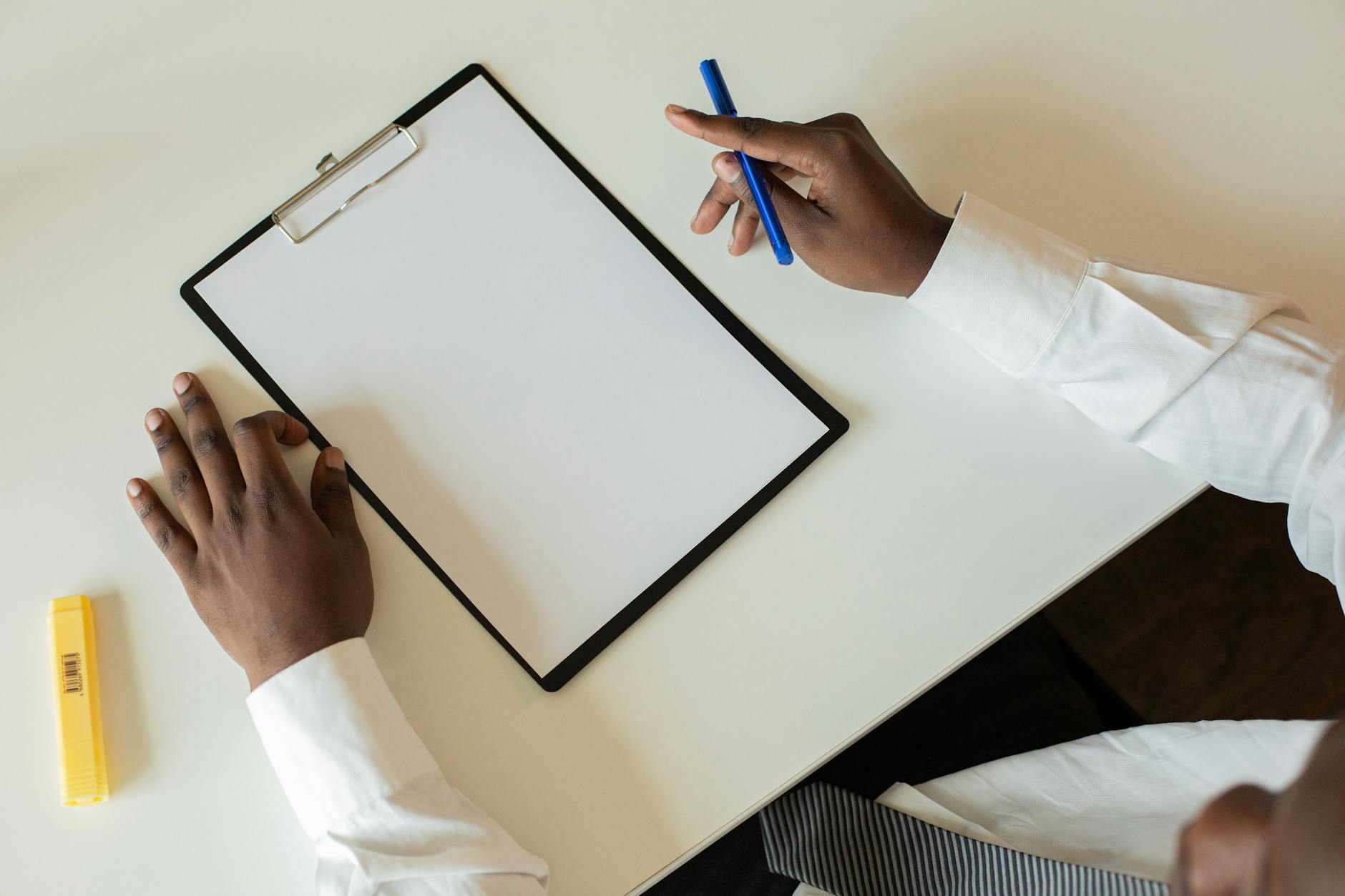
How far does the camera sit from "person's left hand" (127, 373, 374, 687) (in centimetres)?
60

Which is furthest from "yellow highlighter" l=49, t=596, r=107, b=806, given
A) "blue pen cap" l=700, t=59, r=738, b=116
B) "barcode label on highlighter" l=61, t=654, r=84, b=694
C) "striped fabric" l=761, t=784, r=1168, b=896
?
"blue pen cap" l=700, t=59, r=738, b=116

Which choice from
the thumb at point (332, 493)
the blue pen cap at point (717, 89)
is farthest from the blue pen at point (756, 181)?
the thumb at point (332, 493)

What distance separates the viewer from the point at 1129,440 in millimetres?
686

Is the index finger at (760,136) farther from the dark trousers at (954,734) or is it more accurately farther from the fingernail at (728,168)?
the dark trousers at (954,734)

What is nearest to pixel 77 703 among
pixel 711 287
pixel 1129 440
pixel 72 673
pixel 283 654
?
pixel 72 673

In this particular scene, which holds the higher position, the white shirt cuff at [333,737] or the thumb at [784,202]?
the thumb at [784,202]

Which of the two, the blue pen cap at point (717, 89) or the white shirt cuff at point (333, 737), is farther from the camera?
the blue pen cap at point (717, 89)

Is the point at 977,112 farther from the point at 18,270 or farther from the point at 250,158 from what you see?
the point at 18,270

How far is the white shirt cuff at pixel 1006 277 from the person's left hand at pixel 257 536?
50cm

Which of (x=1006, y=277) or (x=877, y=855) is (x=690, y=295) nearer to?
(x=1006, y=277)

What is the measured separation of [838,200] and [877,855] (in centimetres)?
52

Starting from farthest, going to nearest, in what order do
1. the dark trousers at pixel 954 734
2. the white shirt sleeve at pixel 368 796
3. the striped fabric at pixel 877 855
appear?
the dark trousers at pixel 954 734
the striped fabric at pixel 877 855
the white shirt sleeve at pixel 368 796

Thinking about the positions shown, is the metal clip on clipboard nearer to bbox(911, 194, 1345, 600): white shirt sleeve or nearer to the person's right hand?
the person's right hand

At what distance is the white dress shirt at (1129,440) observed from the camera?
57 centimetres
